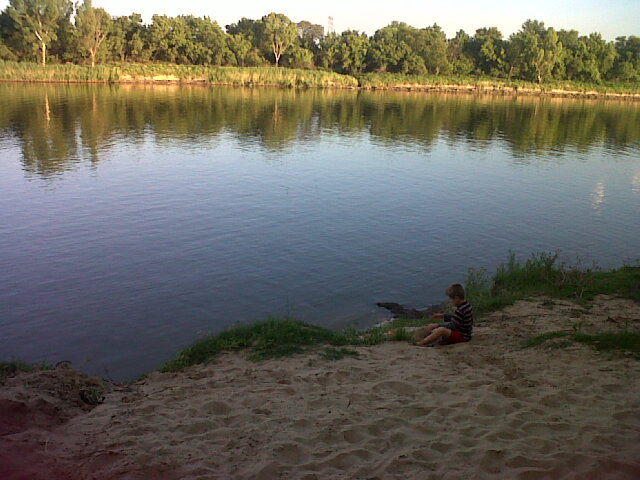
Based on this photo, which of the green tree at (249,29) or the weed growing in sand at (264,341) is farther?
the green tree at (249,29)

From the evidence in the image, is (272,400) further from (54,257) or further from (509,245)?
(509,245)

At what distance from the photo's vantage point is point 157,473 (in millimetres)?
5426

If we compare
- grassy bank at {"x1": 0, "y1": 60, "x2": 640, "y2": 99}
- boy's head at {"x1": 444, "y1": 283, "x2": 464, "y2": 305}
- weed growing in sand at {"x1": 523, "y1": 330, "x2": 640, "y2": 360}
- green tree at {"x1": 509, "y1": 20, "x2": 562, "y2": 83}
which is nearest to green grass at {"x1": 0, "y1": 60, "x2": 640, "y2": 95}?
grassy bank at {"x1": 0, "y1": 60, "x2": 640, "y2": 99}

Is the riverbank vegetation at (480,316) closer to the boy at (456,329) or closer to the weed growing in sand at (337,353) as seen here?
the weed growing in sand at (337,353)

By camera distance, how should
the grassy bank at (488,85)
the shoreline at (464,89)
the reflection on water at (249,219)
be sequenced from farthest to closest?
the grassy bank at (488,85) < the shoreline at (464,89) < the reflection on water at (249,219)

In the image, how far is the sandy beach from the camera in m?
5.48

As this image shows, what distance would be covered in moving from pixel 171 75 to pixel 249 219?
73.5 meters

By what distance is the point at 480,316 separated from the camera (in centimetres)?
1135

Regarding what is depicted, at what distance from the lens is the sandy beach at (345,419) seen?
5480mm

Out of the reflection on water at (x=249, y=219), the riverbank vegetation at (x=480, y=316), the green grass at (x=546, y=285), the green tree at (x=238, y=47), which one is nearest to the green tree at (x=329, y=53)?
the green tree at (x=238, y=47)

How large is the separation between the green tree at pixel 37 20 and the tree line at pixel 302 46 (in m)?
0.15

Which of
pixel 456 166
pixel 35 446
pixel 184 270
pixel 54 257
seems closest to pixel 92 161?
pixel 54 257

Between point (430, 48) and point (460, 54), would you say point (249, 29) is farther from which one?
point (460, 54)

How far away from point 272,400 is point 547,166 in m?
31.2
